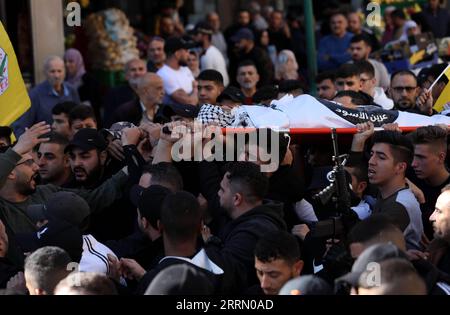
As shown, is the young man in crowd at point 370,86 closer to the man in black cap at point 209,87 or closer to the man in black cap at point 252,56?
the man in black cap at point 209,87

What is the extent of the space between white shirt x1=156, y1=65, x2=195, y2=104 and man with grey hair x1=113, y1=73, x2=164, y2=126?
986 millimetres

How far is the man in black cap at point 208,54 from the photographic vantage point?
45.2 ft

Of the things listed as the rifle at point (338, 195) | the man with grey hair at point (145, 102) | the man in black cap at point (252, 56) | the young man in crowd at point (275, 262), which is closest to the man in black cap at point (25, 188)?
the rifle at point (338, 195)

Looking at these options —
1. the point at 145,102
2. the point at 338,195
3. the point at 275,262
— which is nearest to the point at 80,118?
the point at 145,102

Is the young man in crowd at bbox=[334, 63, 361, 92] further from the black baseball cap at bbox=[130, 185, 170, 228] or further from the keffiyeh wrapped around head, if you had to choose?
the black baseball cap at bbox=[130, 185, 170, 228]

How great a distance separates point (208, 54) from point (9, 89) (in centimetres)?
588

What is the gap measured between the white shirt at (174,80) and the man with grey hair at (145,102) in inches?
38.8

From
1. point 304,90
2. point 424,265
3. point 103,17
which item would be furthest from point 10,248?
point 103,17

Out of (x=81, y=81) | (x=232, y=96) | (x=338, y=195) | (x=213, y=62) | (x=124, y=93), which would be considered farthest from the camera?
(x=213, y=62)

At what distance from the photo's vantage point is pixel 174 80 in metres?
12.2

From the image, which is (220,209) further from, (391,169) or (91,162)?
(91,162)

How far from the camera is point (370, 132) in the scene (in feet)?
23.9

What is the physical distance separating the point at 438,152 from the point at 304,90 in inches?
125
